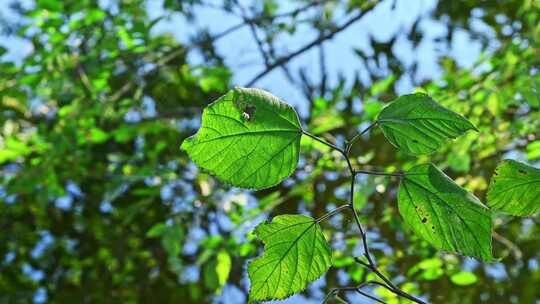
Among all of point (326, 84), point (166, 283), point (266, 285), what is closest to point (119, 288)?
point (166, 283)

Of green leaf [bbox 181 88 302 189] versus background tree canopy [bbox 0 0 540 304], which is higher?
background tree canopy [bbox 0 0 540 304]

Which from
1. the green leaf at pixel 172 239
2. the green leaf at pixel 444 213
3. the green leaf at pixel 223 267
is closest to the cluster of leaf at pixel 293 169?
the green leaf at pixel 444 213

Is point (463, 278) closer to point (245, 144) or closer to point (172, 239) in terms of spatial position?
point (172, 239)

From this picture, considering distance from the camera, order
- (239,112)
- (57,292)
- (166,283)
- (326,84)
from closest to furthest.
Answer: (239,112)
(326,84)
(166,283)
(57,292)

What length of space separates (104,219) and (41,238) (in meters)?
0.43

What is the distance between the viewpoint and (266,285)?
18.7 inches

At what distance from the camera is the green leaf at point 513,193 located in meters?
0.46

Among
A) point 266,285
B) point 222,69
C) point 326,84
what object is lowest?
point 266,285

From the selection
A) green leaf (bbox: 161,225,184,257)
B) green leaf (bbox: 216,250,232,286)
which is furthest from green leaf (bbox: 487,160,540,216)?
green leaf (bbox: 161,225,184,257)

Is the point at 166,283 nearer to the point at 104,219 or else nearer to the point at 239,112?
the point at 104,219

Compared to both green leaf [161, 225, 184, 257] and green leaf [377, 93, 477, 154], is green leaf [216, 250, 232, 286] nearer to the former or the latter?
green leaf [161, 225, 184, 257]

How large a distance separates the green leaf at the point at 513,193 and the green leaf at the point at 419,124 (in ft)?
0.17

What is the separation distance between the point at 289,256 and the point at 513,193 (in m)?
0.17

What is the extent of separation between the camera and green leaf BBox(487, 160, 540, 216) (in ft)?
1.52
